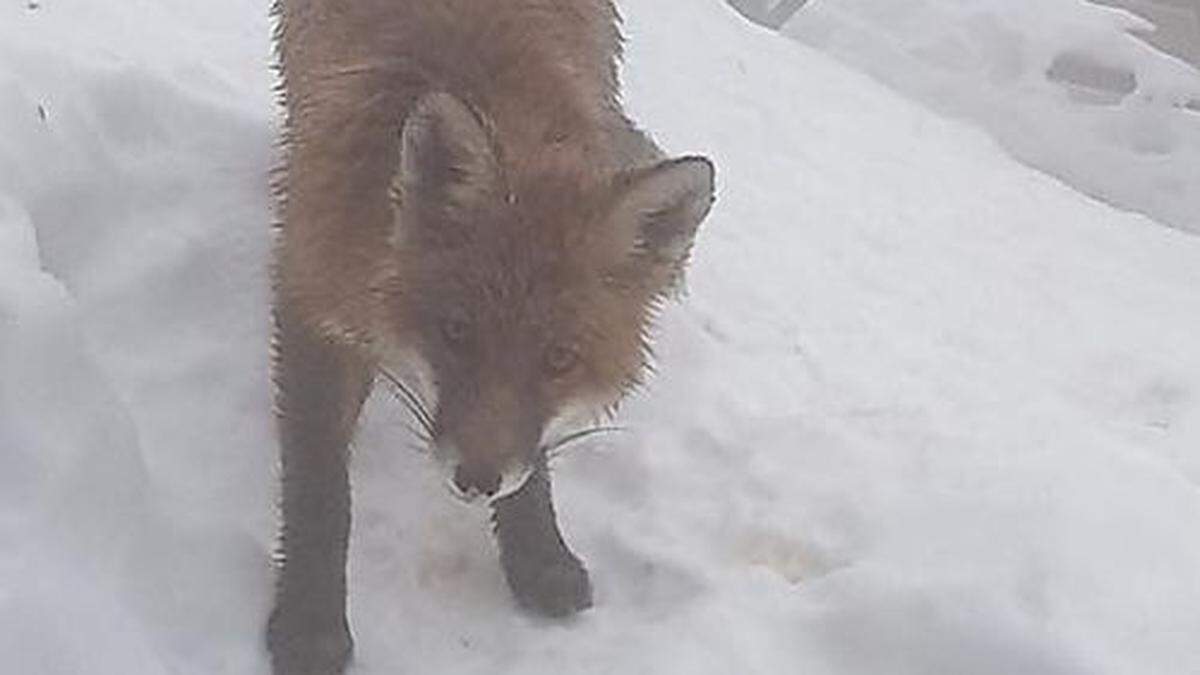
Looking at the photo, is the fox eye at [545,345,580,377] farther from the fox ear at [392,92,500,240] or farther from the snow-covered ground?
the snow-covered ground

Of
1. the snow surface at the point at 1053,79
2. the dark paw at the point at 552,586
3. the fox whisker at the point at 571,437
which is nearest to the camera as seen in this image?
the fox whisker at the point at 571,437

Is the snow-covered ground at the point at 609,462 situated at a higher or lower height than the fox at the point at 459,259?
lower

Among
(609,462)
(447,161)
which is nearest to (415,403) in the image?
(447,161)

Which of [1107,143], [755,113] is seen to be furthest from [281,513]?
[1107,143]

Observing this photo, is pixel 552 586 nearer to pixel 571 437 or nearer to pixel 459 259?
pixel 571 437

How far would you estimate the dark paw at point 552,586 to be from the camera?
3.61 m

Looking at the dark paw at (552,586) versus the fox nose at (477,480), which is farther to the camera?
the dark paw at (552,586)

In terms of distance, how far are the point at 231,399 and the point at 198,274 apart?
0.30 metres

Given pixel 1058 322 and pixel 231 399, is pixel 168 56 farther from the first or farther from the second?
pixel 1058 322

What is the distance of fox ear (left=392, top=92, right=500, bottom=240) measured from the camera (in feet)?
9.70

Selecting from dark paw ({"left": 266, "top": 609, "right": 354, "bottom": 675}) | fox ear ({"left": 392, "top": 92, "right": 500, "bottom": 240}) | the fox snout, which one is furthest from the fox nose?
dark paw ({"left": 266, "top": 609, "right": 354, "bottom": 675})

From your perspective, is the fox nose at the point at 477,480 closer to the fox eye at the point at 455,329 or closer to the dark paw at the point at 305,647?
the fox eye at the point at 455,329

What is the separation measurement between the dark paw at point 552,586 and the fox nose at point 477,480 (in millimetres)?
710

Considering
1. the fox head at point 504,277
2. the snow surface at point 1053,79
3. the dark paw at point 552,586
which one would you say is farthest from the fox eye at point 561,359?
the snow surface at point 1053,79
